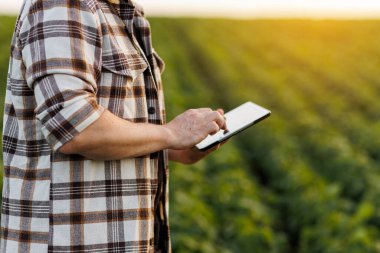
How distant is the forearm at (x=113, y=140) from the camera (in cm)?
178

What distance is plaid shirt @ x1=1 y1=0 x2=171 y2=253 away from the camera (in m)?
1.77

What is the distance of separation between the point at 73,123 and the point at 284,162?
20.1ft

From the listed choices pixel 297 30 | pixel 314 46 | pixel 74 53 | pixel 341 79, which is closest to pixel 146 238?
pixel 74 53

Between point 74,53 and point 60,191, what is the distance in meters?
0.37

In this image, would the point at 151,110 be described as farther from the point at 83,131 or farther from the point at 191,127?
the point at 83,131

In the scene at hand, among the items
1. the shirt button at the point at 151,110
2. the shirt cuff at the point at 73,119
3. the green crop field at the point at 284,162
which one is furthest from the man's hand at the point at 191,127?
the green crop field at the point at 284,162

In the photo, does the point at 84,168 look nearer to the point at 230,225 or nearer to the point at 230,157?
the point at 230,225

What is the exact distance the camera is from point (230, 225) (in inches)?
210

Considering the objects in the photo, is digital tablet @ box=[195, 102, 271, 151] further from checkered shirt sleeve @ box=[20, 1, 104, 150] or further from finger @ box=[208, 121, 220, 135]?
checkered shirt sleeve @ box=[20, 1, 104, 150]

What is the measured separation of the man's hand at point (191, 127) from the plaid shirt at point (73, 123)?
0.32ft

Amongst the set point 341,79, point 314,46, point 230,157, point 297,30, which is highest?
point 297,30

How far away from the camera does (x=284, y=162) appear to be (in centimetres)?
771

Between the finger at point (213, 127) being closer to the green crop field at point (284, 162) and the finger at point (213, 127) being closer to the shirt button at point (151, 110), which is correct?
the shirt button at point (151, 110)

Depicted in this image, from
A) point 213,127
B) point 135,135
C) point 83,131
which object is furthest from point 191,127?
point 83,131
